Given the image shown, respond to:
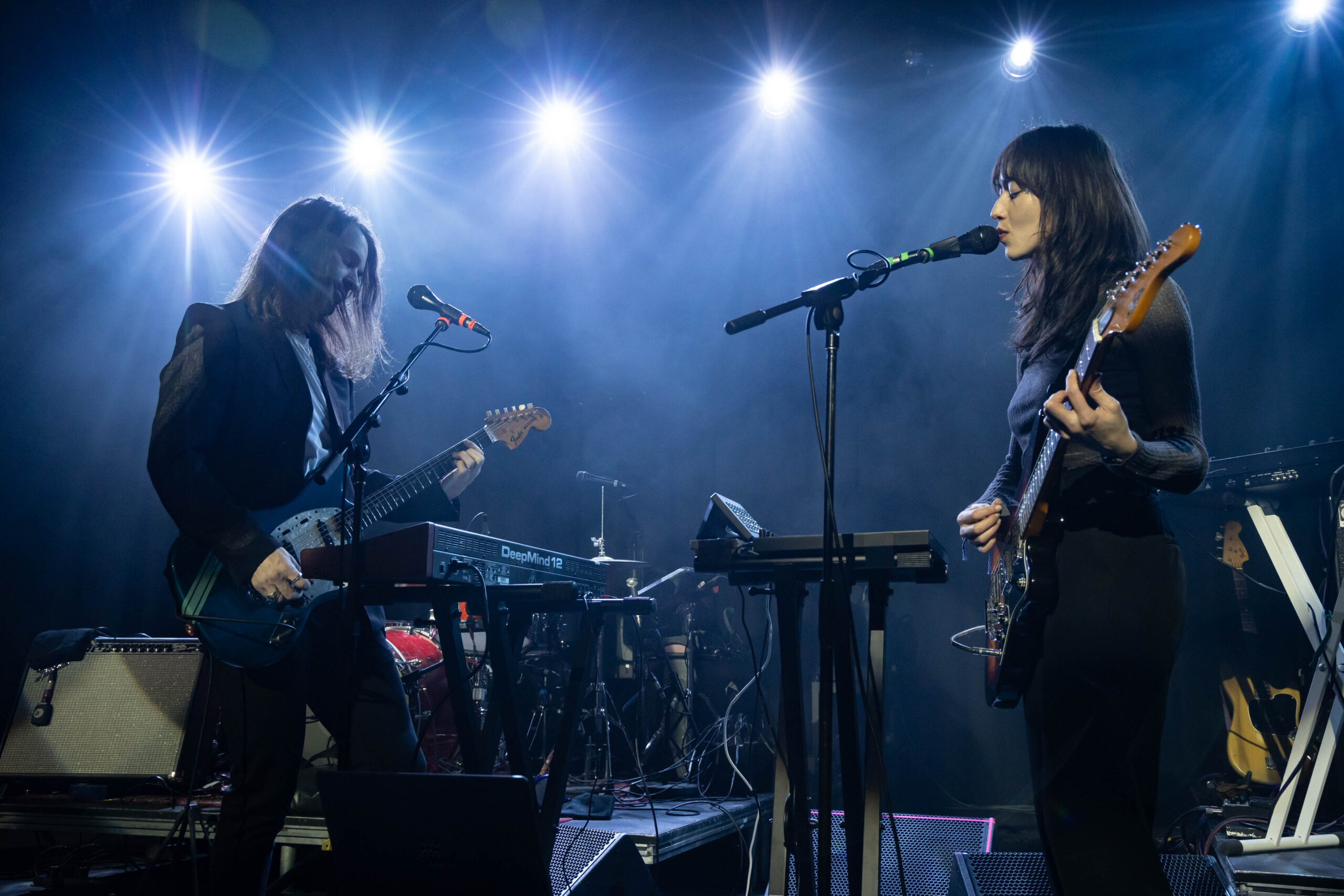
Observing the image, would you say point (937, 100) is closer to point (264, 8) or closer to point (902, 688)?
point (902, 688)

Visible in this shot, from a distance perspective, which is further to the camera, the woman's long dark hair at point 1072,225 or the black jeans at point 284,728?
the black jeans at point 284,728

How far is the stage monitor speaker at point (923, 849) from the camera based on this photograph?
8.66 feet

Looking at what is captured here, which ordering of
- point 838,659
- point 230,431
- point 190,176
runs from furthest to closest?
point 190,176 < point 230,431 < point 838,659

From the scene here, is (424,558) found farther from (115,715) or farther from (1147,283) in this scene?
(115,715)

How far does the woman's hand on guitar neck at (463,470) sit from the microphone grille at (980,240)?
1.75m

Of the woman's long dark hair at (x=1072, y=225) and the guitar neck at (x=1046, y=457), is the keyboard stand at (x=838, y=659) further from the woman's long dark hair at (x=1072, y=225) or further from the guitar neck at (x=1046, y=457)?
the woman's long dark hair at (x=1072, y=225)

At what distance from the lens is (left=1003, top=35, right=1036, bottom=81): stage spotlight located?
525 cm

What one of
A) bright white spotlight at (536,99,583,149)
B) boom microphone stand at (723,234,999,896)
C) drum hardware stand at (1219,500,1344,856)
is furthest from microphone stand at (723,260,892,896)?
bright white spotlight at (536,99,583,149)

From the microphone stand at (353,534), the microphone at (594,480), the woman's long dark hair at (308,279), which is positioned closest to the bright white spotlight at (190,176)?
the microphone at (594,480)

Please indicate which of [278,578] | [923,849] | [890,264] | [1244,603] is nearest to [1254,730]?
[1244,603]

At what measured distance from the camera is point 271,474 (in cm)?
223

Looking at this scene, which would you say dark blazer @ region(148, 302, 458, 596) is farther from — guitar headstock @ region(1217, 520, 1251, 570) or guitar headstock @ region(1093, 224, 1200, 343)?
guitar headstock @ region(1217, 520, 1251, 570)

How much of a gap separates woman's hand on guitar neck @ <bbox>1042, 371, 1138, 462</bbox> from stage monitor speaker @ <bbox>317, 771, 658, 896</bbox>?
1.27 metres

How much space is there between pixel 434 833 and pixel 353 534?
77 centimetres
